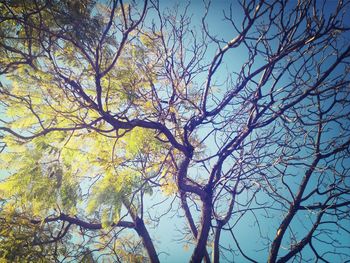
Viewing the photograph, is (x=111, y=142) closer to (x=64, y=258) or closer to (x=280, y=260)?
(x=64, y=258)

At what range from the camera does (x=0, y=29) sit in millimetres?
3037

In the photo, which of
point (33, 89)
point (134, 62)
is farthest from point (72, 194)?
point (134, 62)

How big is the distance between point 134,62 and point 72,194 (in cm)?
239

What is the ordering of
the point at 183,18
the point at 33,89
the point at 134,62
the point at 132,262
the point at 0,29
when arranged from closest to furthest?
the point at 0,29 → the point at 33,89 → the point at 134,62 → the point at 183,18 → the point at 132,262

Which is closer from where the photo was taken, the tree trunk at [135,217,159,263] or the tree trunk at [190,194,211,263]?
the tree trunk at [190,194,211,263]

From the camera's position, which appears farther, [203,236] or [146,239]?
[146,239]

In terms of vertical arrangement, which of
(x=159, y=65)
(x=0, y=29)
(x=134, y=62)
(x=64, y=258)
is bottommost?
(x=64, y=258)

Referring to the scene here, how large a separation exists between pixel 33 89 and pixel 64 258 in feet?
11.2

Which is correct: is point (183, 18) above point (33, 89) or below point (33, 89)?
above

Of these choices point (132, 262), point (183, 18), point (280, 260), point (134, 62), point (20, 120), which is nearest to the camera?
→ point (20, 120)

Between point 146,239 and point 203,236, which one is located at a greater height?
point 146,239

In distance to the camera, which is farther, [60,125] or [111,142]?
[111,142]

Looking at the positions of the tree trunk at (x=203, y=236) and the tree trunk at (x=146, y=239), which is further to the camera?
the tree trunk at (x=146, y=239)

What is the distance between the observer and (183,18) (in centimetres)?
471
